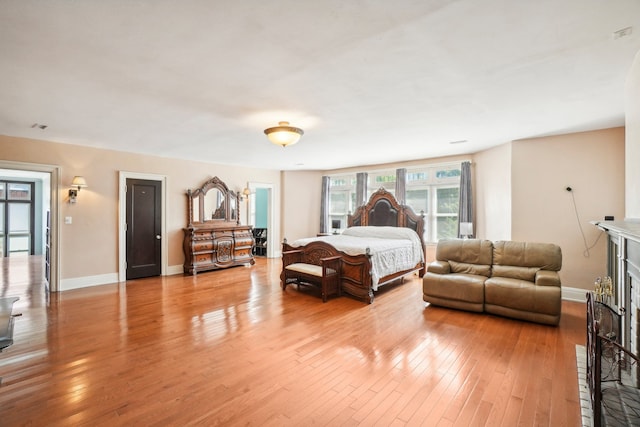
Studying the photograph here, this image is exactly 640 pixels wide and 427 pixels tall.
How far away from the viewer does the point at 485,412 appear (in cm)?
197

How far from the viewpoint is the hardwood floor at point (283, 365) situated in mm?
1966

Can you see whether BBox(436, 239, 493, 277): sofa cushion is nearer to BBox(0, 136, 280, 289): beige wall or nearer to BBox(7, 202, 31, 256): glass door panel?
BBox(0, 136, 280, 289): beige wall

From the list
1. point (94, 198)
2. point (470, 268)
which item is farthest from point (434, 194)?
point (94, 198)

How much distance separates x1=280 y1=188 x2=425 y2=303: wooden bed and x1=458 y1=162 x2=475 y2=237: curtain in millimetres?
823

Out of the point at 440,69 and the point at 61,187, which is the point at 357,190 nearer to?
the point at 440,69

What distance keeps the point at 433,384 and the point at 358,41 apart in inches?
105

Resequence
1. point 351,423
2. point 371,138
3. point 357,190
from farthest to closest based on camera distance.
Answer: point 357,190 < point 371,138 < point 351,423

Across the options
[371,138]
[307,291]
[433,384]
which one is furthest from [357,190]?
[433,384]

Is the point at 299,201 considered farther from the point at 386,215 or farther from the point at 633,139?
the point at 633,139

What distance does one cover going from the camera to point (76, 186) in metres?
5.20

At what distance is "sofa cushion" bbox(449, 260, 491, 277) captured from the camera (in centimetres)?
425

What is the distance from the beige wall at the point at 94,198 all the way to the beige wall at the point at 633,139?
7090 millimetres

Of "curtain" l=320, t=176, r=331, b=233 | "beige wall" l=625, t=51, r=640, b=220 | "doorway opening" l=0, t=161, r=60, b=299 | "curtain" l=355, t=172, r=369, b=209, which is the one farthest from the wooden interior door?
"beige wall" l=625, t=51, r=640, b=220

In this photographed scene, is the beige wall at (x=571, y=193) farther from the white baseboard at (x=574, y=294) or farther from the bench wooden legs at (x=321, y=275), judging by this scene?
the bench wooden legs at (x=321, y=275)
